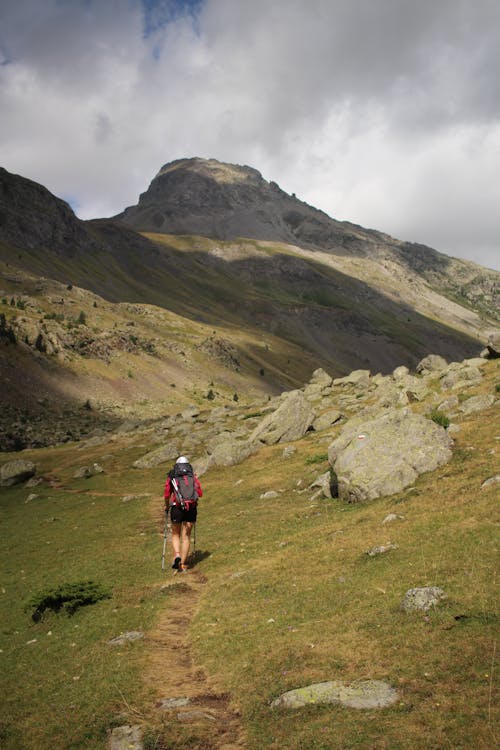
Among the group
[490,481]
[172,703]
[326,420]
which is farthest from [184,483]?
[326,420]

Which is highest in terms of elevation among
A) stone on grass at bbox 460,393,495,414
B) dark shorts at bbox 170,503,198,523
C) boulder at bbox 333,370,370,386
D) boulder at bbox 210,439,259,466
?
boulder at bbox 333,370,370,386

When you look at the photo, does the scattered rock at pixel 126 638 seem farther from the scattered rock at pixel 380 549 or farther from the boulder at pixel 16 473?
the boulder at pixel 16 473

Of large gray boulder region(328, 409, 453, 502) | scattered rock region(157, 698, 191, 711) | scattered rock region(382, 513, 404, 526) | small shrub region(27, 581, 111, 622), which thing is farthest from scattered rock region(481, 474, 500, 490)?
small shrub region(27, 581, 111, 622)

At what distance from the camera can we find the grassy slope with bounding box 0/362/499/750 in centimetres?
826

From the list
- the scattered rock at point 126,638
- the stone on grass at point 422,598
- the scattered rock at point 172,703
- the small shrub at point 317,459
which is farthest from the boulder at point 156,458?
the stone on grass at point 422,598

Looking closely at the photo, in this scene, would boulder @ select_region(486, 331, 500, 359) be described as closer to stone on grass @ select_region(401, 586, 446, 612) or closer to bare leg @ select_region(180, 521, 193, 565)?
bare leg @ select_region(180, 521, 193, 565)

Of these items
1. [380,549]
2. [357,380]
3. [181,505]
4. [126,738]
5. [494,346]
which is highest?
[494,346]

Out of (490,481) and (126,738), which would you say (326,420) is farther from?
(126,738)

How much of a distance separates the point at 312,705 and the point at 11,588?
1595 cm

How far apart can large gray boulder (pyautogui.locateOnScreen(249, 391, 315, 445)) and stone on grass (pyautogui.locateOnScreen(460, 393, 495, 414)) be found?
58.4 ft

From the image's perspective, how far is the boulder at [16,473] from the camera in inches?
1882

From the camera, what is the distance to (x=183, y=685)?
10.9m

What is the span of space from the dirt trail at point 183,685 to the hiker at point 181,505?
10.2 feet

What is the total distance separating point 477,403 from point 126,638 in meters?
27.5
